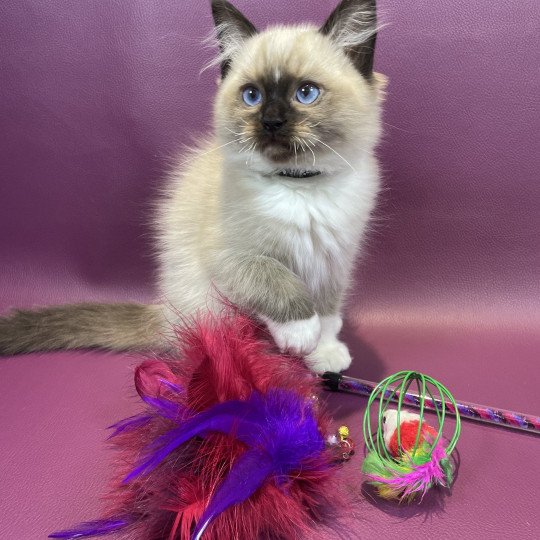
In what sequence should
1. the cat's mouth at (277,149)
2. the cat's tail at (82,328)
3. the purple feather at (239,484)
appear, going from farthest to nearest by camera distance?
the cat's tail at (82,328)
the cat's mouth at (277,149)
the purple feather at (239,484)

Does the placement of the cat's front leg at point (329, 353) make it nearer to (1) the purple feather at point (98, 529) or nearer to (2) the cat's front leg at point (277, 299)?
(2) the cat's front leg at point (277, 299)

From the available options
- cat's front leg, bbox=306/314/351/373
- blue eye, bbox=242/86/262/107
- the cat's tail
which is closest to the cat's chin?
blue eye, bbox=242/86/262/107

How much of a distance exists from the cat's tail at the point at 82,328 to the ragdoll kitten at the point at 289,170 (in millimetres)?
203

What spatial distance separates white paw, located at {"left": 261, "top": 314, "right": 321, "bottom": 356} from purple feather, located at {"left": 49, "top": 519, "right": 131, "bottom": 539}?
15.0 inches

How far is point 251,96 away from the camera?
3.22ft

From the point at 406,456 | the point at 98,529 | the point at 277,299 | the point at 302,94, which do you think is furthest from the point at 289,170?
the point at 98,529

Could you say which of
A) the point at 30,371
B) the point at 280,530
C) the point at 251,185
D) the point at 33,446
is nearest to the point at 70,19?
the point at 251,185

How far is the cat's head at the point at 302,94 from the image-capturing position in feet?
3.02

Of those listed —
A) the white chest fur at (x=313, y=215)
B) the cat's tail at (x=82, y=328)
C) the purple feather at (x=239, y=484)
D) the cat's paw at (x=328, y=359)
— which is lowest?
the cat's tail at (x=82, y=328)

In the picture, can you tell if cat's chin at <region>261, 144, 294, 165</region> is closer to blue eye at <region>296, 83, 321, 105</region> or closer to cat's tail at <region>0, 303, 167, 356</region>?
blue eye at <region>296, 83, 321, 105</region>

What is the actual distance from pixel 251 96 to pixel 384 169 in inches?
22.0

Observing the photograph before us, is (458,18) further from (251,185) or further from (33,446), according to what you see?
(33,446)

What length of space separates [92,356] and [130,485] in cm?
56

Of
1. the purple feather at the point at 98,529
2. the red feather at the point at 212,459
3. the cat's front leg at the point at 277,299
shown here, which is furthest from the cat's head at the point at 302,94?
the purple feather at the point at 98,529
